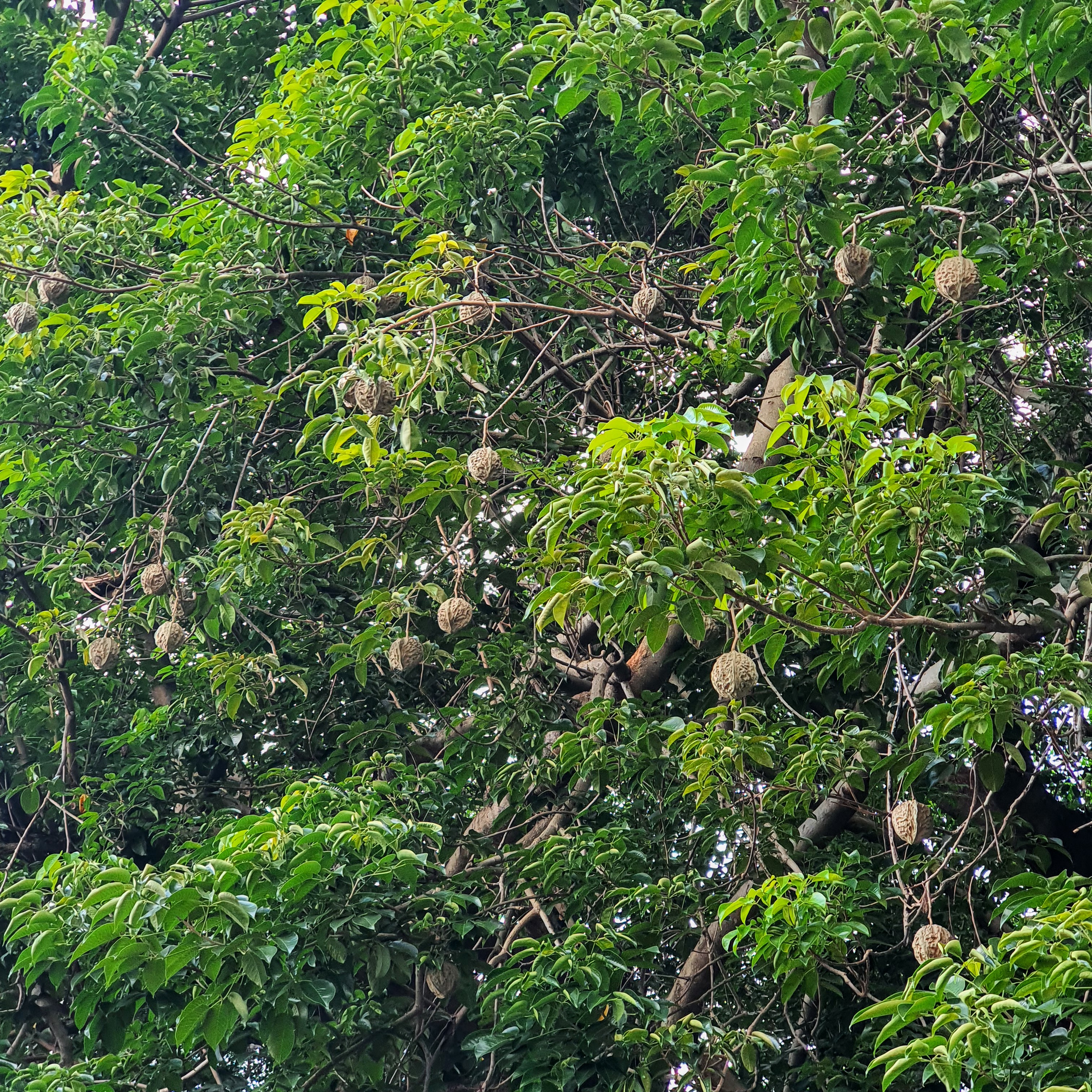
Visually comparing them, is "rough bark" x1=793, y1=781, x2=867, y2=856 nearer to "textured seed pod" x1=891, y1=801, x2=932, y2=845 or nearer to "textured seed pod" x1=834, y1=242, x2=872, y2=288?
"textured seed pod" x1=891, y1=801, x2=932, y2=845

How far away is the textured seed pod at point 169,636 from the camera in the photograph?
524 centimetres

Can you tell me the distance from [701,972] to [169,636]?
2.31 m

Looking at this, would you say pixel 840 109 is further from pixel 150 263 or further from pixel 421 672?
pixel 150 263

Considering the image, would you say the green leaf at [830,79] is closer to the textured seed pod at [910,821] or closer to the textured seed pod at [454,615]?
the textured seed pod at [454,615]

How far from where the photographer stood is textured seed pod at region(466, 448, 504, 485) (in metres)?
4.43

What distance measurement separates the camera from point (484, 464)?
4.43 meters

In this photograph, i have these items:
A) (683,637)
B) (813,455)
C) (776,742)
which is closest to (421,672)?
(683,637)

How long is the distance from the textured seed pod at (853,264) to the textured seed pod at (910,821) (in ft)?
5.36

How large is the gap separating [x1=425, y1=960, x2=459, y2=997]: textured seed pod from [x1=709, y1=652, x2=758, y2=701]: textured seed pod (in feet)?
5.27

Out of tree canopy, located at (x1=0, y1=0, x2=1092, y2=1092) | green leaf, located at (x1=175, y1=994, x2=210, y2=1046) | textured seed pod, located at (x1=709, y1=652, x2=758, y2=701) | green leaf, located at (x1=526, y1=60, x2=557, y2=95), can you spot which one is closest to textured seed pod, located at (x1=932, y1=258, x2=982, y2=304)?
tree canopy, located at (x1=0, y1=0, x2=1092, y2=1092)

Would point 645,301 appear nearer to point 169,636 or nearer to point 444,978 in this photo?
point 169,636

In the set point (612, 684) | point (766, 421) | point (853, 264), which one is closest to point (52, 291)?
point (612, 684)

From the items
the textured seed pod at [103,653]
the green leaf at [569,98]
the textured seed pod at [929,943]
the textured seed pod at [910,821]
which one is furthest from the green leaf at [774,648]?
the textured seed pod at [103,653]

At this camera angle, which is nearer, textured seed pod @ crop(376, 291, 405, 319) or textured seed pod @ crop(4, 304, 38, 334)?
textured seed pod @ crop(376, 291, 405, 319)
